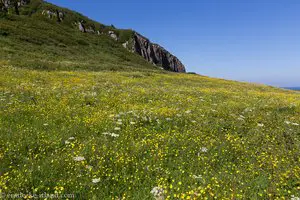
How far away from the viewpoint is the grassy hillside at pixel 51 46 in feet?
128

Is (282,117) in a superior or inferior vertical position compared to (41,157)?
superior

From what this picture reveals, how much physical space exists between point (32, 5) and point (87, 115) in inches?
4697

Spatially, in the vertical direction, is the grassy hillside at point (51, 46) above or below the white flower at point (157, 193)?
above

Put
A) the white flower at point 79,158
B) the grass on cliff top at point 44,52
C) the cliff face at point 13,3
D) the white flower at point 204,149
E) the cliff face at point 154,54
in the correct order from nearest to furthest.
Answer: the white flower at point 79,158 → the white flower at point 204,149 → the grass on cliff top at point 44,52 → the cliff face at point 13,3 → the cliff face at point 154,54

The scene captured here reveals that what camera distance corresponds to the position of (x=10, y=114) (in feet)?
33.2

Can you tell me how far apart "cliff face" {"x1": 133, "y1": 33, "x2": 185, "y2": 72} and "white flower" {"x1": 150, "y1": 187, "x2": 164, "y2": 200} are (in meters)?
120

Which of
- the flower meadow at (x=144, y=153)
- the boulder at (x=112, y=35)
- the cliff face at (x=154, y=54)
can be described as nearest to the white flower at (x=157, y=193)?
the flower meadow at (x=144, y=153)

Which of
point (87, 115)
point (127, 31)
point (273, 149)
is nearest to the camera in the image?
point (273, 149)

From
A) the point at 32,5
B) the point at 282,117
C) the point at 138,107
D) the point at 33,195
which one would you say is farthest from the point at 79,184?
the point at 32,5

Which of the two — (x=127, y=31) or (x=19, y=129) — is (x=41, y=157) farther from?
(x=127, y=31)

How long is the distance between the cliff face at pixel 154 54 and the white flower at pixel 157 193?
12038cm

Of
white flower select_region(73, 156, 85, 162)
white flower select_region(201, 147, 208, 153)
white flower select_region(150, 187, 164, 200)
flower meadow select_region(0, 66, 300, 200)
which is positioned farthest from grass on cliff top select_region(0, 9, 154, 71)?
white flower select_region(150, 187, 164, 200)

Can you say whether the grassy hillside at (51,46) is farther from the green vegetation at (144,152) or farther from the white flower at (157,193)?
the white flower at (157,193)

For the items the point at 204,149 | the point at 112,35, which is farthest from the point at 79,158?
the point at 112,35
